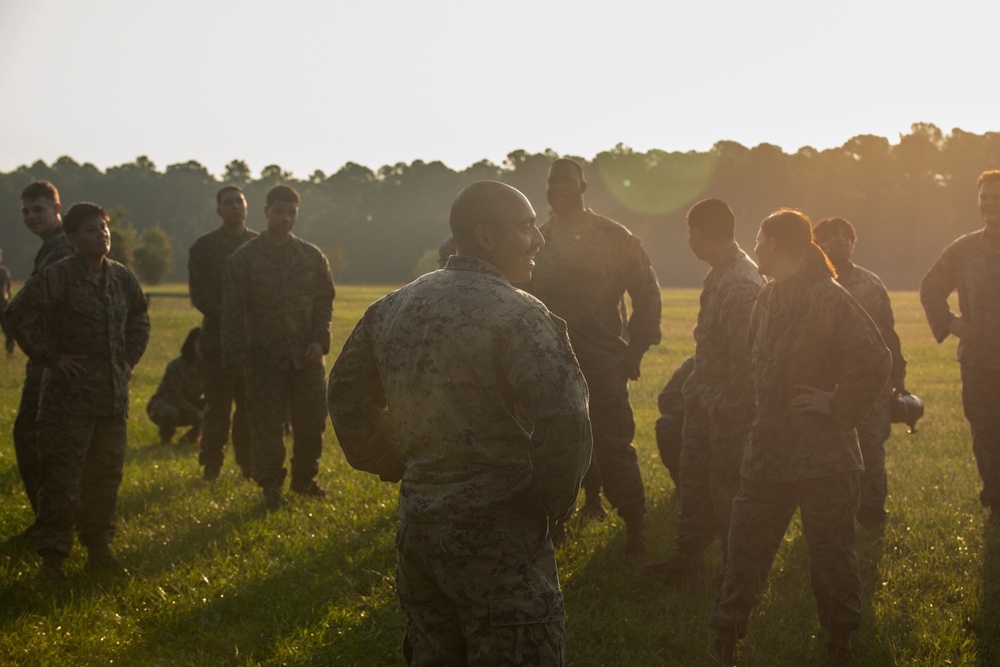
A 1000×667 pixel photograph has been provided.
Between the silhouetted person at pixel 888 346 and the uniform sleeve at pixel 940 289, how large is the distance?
2.12ft

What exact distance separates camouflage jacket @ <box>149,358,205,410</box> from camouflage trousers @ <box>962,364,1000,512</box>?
866cm

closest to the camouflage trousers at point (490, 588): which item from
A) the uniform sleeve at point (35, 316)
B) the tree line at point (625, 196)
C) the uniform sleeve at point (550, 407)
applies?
the uniform sleeve at point (550, 407)

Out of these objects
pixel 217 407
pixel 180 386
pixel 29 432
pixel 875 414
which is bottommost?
pixel 180 386

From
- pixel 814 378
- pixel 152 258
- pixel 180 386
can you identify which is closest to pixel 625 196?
pixel 152 258

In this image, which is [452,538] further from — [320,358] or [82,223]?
[320,358]

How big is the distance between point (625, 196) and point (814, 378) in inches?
4087

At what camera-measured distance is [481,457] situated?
291 cm

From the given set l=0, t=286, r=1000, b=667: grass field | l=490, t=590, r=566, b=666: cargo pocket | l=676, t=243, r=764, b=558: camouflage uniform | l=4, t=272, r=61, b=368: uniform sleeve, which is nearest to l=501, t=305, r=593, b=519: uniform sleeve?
l=490, t=590, r=566, b=666: cargo pocket

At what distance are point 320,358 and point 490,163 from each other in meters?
113

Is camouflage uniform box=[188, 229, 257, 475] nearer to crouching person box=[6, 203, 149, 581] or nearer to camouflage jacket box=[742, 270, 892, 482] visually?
crouching person box=[6, 203, 149, 581]

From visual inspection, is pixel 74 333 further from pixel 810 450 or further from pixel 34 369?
pixel 810 450

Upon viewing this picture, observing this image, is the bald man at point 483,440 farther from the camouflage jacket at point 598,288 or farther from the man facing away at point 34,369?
the man facing away at point 34,369

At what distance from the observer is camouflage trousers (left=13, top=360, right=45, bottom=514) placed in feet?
22.7

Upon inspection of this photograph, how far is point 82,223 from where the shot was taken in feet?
20.0
